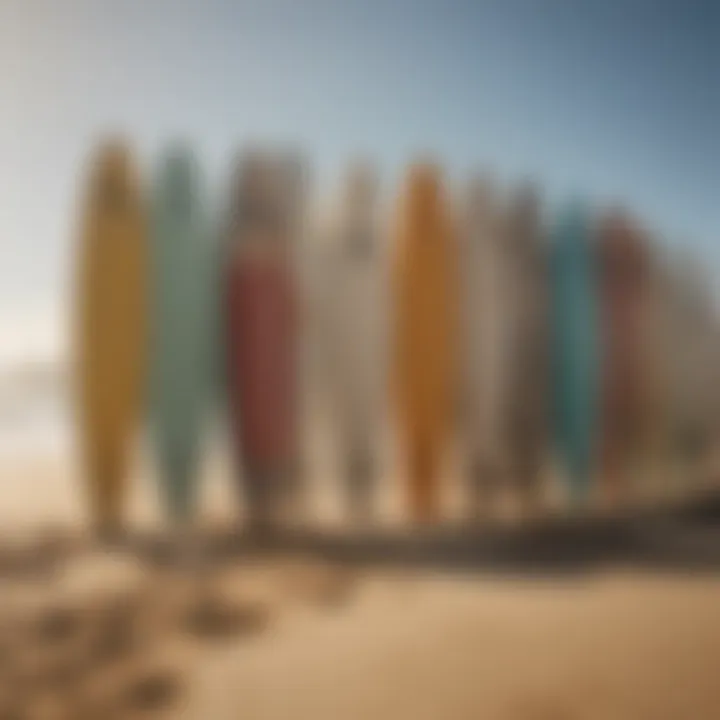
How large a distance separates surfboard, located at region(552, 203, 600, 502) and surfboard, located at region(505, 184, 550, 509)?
0.04 ft

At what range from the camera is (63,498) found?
3.64ft

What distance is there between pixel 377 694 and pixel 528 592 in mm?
187

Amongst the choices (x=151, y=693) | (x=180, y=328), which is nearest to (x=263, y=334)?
(x=180, y=328)

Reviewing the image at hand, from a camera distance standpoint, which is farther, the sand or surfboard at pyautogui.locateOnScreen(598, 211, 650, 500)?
surfboard at pyautogui.locateOnScreen(598, 211, 650, 500)

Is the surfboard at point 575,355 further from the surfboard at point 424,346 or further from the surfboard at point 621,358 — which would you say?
the surfboard at point 424,346

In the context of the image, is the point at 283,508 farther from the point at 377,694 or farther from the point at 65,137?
the point at 65,137

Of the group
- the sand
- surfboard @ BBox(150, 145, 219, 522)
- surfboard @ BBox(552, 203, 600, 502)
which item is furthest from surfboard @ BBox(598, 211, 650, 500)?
surfboard @ BBox(150, 145, 219, 522)

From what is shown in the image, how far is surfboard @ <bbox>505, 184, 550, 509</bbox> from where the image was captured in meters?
1.17

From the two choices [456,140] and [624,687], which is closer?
[624,687]

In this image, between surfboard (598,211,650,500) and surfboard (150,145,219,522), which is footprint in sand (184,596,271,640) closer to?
surfboard (150,145,219,522)

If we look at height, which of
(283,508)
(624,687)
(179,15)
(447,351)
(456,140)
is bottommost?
(624,687)

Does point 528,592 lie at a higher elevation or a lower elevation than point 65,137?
lower

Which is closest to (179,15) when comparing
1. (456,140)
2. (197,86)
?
(197,86)

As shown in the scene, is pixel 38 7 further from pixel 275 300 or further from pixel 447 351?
pixel 447 351
